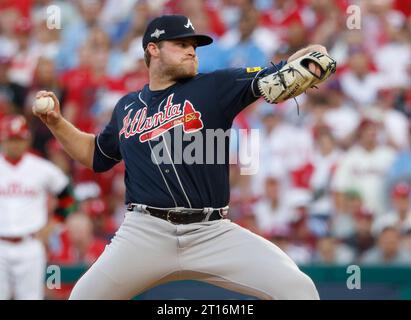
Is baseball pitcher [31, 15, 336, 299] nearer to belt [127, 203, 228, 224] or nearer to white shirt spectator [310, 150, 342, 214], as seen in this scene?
belt [127, 203, 228, 224]

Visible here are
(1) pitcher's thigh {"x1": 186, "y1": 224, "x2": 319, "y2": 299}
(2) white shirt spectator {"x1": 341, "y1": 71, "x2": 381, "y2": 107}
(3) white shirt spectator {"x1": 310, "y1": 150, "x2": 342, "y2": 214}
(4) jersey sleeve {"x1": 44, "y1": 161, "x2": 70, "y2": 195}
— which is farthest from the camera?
(2) white shirt spectator {"x1": 341, "y1": 71, "x2": 381, "y2": 107}

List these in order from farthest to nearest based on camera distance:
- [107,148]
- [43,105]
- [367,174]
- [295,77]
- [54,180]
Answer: [367,174], [54,180], [107,148], [43,105], [295,77]

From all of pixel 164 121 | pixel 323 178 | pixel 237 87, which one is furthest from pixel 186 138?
pixel 323 178

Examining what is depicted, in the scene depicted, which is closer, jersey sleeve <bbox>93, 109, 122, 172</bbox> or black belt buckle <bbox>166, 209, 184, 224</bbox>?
black belt buckle <bbox>166, 209, 184, 224</bbox>

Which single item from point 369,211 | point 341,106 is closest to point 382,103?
point 341,106

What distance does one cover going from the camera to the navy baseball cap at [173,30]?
5484mm

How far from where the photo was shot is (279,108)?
10523 mm

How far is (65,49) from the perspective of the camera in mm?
11211

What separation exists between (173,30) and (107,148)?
2.72 ft

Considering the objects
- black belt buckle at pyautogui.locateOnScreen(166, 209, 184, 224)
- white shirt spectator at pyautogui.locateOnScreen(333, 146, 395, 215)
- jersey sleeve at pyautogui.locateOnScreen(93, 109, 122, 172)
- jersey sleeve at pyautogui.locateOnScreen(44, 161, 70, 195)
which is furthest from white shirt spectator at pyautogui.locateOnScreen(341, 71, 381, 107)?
black belt buckle at pyautogui.locateOnScreen(166, 209, 184, 224)

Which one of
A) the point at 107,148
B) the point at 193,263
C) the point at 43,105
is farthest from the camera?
the point at 107,148

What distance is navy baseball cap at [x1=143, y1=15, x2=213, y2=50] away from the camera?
18.0ft

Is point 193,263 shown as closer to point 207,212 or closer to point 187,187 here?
point 207,212
